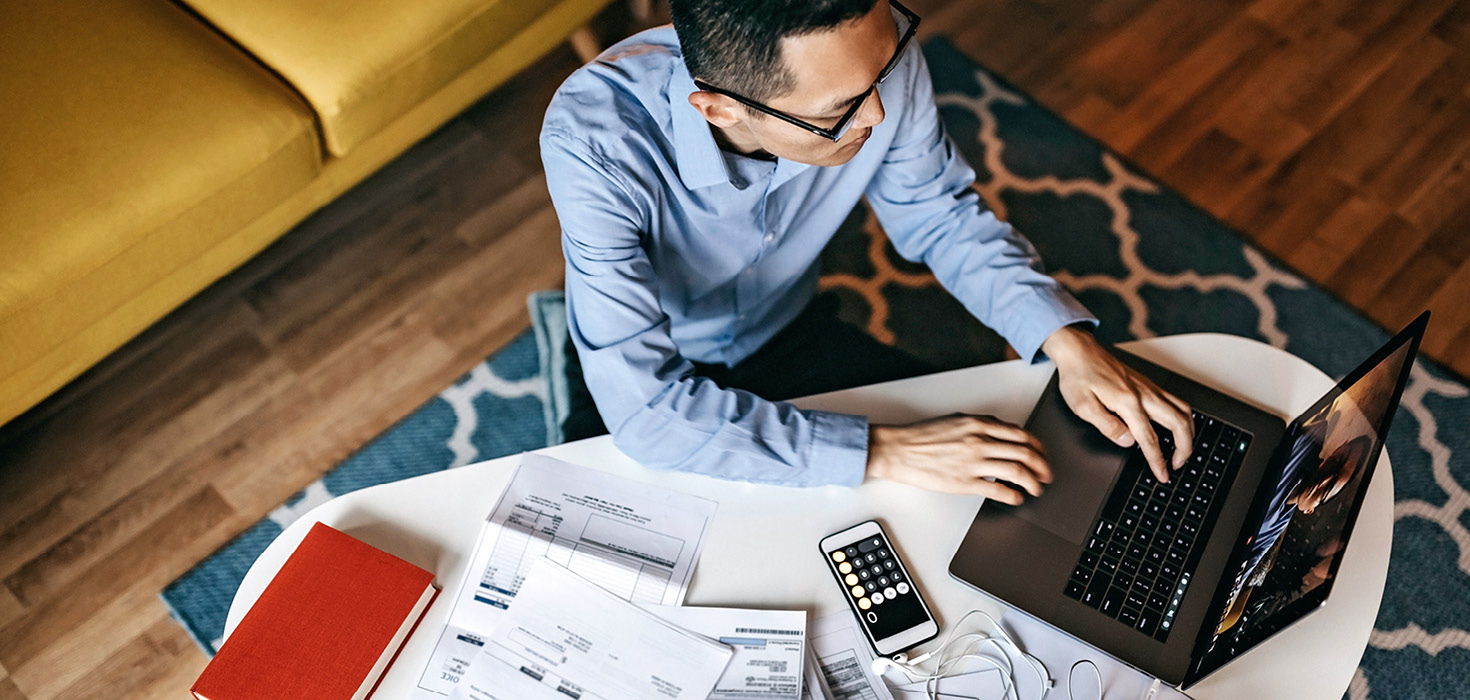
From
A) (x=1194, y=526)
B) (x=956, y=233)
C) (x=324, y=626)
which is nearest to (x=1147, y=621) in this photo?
(x=1194, y=526)

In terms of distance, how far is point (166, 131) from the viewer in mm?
1648

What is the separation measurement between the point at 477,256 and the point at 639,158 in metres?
1.07

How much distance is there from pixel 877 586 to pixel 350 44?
1.29 metres

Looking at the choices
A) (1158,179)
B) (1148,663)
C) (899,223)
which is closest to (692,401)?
(899,223)

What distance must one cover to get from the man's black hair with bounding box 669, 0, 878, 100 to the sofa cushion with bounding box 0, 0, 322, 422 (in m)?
0.97

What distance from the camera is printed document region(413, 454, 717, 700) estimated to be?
3.54 feet

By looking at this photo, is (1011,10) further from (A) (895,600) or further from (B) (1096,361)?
(A) (895,600)

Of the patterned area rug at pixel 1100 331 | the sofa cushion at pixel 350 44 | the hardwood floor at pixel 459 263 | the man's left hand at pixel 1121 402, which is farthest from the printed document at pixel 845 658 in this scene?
the sofa cushion at pixel 350 44

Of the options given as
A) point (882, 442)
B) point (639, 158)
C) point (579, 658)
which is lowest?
point (579, 658)

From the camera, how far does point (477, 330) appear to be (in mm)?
2057

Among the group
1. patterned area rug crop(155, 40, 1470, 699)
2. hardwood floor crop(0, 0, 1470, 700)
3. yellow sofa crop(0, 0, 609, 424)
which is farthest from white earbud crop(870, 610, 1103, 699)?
yellow sofa crop(0, 0, 609, 424)

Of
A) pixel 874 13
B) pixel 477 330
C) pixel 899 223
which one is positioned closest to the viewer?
pixel 874 13

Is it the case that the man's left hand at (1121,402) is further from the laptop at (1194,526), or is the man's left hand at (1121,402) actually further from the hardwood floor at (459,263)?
the hardwood floor at (459,263)

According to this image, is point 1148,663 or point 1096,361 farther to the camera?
point 1096,361
